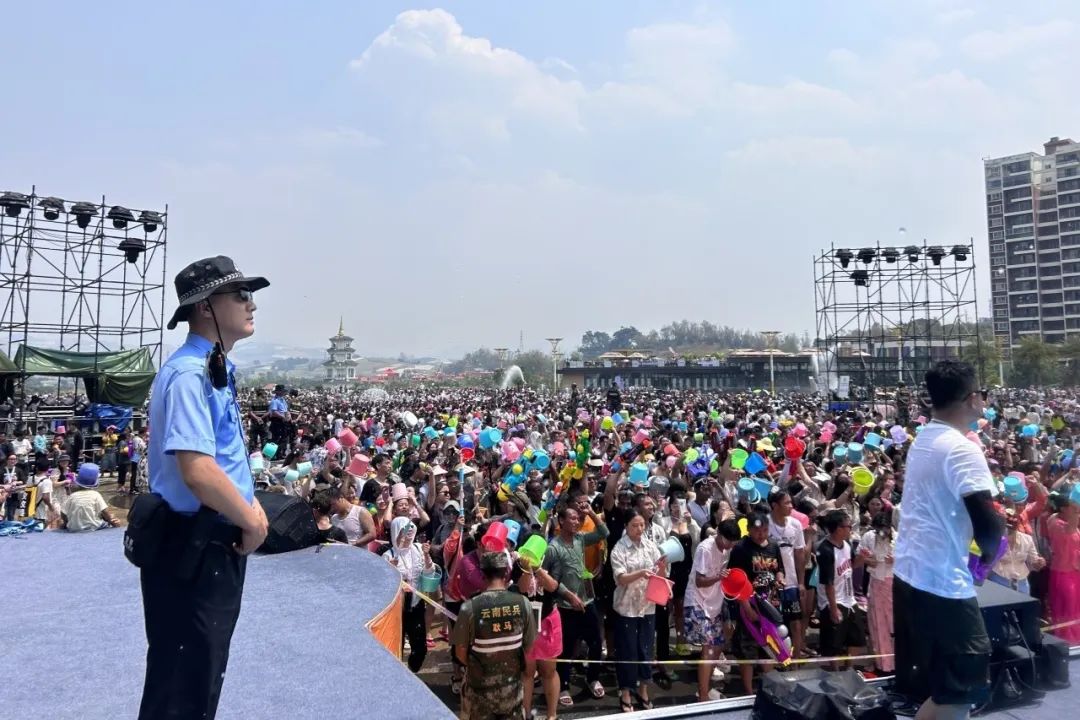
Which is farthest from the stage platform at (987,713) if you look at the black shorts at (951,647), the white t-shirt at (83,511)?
the white t-shirt at (83,511)

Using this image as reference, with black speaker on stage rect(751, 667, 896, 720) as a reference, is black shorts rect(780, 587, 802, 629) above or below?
below

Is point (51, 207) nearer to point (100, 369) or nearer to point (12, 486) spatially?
point (100, 369)

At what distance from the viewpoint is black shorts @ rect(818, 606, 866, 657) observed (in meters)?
5.36

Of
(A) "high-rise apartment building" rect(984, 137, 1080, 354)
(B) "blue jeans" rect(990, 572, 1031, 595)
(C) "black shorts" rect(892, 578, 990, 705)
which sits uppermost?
(A) "high-rise apartment building" rect(984, 137, 1080, 354)

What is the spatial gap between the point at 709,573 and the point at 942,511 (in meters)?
3.01

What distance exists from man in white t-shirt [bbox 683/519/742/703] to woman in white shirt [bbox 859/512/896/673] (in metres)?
1.28

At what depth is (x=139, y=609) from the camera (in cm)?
376

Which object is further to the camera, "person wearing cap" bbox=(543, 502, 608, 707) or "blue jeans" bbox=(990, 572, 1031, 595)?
"blue jeans" bbox=(990, 572, 1031, 595)

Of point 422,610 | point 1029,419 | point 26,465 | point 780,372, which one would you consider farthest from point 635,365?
point 422,610

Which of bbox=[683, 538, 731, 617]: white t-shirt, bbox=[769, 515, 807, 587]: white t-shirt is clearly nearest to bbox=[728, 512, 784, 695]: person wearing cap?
bbox=[683, 538, 731, 617]: white t-shirt

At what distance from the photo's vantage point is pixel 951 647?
2.20 meters

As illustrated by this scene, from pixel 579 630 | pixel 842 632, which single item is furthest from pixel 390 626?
pixel 842 632

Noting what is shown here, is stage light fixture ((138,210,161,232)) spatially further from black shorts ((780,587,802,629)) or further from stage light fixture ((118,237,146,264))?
black shorts ((780,587,802,629))

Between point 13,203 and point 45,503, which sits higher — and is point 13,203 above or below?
above
